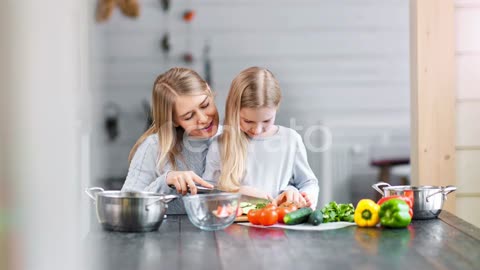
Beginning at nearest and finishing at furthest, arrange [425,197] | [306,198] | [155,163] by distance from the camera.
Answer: [425,197] < [306,198] < [155,163]

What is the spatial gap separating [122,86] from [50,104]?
4.40 metres

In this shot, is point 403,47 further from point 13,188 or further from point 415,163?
point 13,188

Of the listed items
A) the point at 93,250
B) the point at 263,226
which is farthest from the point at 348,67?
the point at 93,250

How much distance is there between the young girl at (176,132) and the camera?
9.69 feet

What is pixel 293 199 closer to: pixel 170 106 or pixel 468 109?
pixel 170 106

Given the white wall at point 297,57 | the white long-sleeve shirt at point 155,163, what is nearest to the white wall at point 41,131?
the white long-sleeve shirt at point 155,163

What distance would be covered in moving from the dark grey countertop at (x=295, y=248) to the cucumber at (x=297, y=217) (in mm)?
91

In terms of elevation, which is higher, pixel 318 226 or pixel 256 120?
pixel 256 120

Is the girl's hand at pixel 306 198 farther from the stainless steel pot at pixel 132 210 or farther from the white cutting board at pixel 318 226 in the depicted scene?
the stainless steel pot at pixel 132 210

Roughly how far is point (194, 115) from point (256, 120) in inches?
9.8

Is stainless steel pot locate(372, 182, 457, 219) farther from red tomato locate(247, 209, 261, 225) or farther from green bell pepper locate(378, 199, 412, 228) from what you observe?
red tomato locate(247, 209, 261, 225)

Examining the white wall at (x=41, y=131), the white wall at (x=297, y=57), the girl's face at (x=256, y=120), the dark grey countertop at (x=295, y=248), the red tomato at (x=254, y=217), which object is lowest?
the dark grey countertop at (x=295, y=248)

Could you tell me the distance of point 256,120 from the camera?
9.83 ft

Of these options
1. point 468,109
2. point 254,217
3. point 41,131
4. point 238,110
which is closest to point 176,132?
point 238,110
